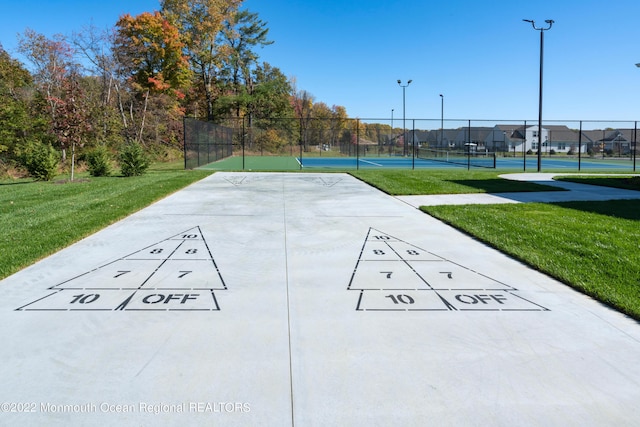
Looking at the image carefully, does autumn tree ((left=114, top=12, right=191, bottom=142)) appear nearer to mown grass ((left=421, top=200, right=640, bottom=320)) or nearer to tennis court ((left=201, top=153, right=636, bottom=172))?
tennis court ((left=201, top=153, right=636, bottom=172))

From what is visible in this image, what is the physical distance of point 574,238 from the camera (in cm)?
711

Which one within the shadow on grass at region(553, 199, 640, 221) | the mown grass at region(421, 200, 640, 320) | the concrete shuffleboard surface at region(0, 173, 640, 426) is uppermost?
the shadow on grass at region(553, 199, 640, 221)

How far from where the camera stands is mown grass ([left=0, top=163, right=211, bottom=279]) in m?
6.44

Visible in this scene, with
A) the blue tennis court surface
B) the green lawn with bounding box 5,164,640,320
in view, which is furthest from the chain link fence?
the green lawn with bounding box 5,164,640,320

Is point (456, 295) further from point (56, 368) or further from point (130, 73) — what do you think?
point (130, 73)

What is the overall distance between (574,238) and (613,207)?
428 cm

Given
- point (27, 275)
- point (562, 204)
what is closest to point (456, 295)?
point (27, 275)

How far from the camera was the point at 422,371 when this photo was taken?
3.18 metres

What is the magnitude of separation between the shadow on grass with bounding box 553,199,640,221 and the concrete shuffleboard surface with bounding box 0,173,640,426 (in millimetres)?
4545

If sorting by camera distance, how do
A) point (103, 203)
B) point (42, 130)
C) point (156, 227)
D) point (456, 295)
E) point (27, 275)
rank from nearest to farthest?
point (456, 295), point (27, 275), point (156, 227), point (103, 203), point (42, 130)

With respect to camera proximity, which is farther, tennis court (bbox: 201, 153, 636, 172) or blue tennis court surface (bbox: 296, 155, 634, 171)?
blue tennis court surface (bbox: 296, 155, 634, 171)

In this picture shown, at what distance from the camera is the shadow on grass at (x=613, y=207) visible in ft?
30.9

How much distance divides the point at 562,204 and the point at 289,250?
774cm

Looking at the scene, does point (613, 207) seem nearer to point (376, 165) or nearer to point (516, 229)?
point (516, 229)
